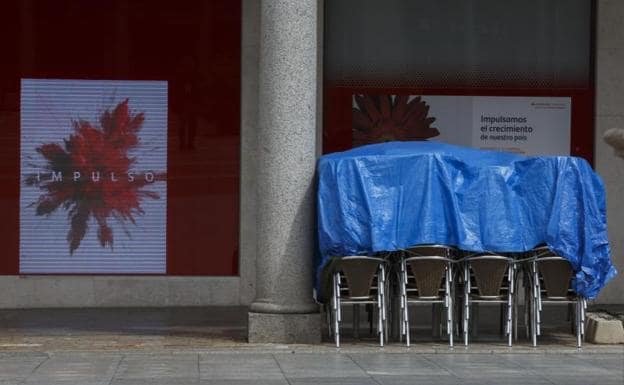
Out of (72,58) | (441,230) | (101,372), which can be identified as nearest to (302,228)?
(441,230)

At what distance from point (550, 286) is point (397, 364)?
2244 millimetres

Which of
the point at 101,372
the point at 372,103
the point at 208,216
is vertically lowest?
the point at 101,372

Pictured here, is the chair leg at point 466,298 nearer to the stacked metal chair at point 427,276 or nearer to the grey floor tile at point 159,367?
the stacked metal chair at point 427,276

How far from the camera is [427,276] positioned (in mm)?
12961

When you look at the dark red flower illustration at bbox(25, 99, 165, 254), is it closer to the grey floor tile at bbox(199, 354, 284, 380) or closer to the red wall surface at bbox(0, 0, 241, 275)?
the red wall surface at bbox(0, 0, 241, 275)

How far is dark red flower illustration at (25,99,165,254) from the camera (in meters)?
16.7

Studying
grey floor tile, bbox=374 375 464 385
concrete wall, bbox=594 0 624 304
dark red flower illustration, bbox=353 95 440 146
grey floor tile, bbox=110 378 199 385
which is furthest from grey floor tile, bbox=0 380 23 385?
concrete wall, bbox=594 0 624 304

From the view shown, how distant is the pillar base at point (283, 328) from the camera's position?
1303cm

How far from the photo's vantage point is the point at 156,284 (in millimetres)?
16656

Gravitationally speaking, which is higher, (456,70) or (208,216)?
(456,70)

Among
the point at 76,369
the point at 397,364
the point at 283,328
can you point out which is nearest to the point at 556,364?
the point at 397,364

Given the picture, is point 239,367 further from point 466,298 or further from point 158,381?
point 466,298

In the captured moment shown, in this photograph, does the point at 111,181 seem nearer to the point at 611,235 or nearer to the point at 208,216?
the point at 208,216

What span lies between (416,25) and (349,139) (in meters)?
1.70
